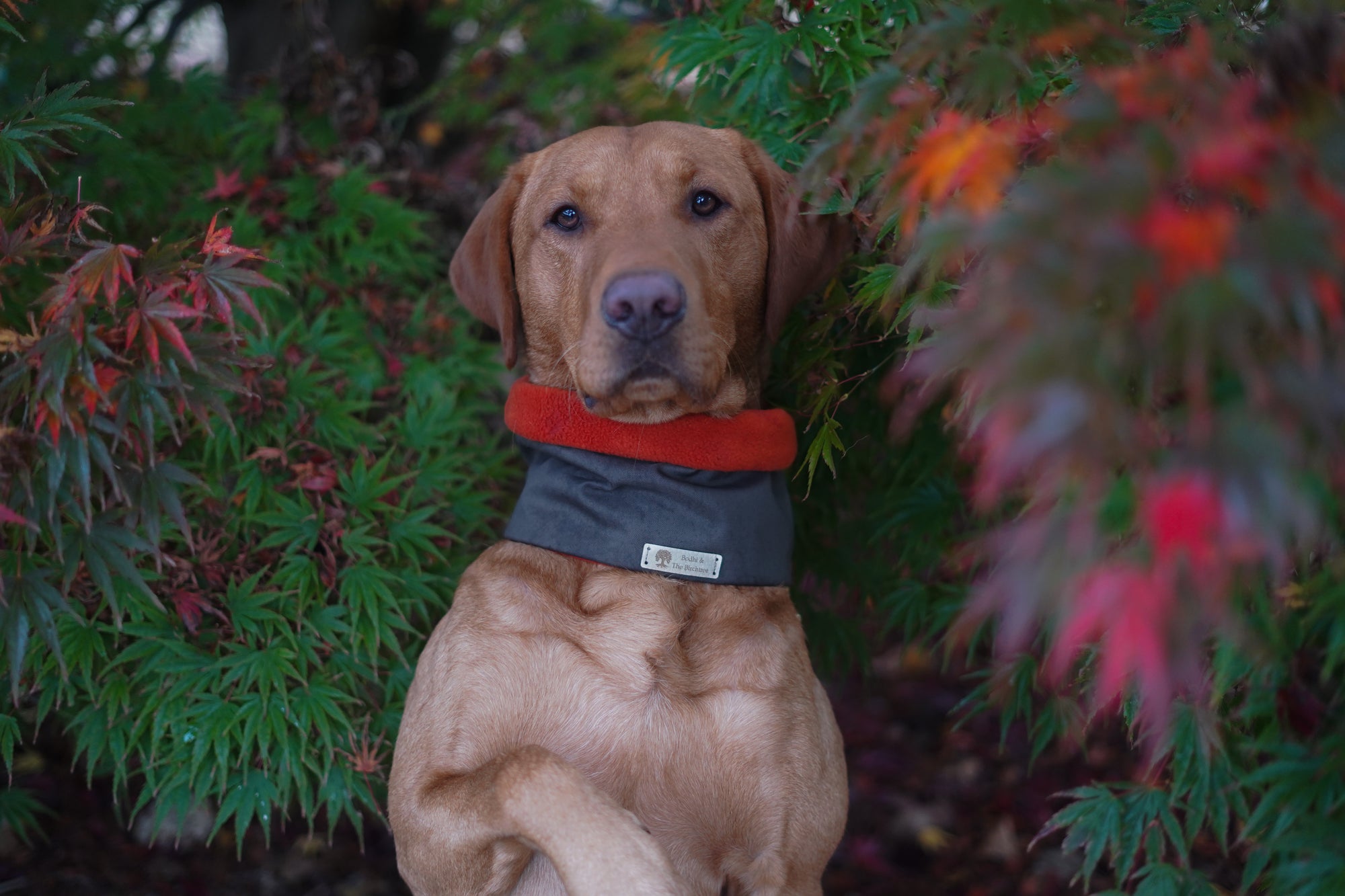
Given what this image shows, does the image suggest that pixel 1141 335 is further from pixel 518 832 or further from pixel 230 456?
pixel 230 456

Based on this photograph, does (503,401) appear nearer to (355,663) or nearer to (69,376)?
(355,663)

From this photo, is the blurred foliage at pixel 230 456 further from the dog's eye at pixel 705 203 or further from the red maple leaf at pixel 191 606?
the dog's eye at pixel 705 203

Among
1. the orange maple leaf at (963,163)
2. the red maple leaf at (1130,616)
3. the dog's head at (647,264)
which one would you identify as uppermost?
the orange maple leaf at (963,163)

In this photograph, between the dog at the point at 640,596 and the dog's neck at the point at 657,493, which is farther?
the dog's neck at the point at 657,493

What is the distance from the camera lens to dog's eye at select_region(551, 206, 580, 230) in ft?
10.1

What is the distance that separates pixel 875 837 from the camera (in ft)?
15.4

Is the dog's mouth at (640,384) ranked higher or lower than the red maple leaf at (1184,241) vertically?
lower

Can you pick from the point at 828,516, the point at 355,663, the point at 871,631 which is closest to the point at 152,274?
the point at 355,663

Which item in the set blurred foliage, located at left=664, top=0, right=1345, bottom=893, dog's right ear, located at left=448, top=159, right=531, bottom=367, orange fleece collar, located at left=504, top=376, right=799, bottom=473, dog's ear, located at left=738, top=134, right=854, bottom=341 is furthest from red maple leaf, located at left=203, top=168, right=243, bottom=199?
dog's ear, located at left=738, top=134, right=854, bottom=341

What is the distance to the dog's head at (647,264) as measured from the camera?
2.68 metres

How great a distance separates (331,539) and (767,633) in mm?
1495

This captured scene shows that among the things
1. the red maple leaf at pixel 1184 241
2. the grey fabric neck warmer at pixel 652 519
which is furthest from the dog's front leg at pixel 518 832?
the red maple leaf at pixel 1184 241

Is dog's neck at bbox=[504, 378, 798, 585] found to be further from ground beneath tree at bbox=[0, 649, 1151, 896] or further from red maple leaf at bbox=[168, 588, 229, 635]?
ground beneath tree at bbox=[0, 649, 1151, 896]

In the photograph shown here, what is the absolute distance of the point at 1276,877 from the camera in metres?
1.99
